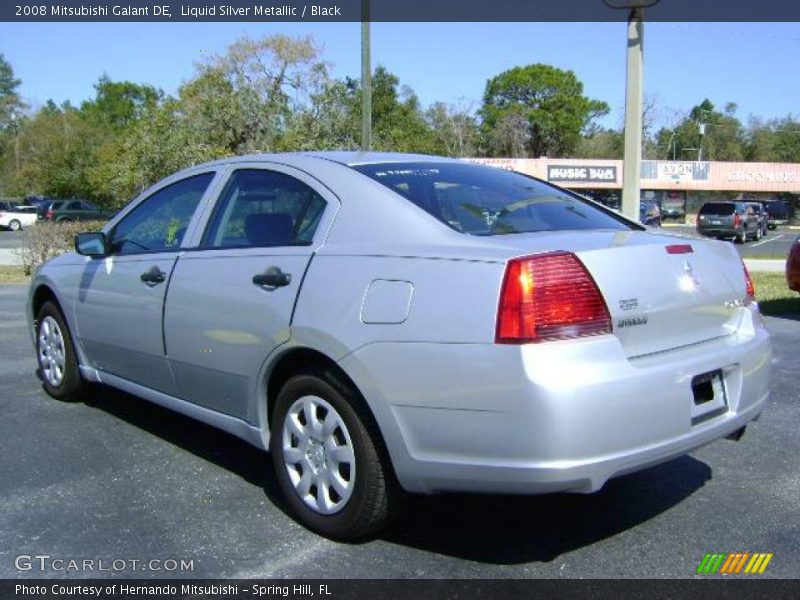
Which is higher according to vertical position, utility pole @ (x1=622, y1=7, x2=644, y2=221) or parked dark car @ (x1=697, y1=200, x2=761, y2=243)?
utility pole @ (x1=622, y1=7, x2=644, y2=221)

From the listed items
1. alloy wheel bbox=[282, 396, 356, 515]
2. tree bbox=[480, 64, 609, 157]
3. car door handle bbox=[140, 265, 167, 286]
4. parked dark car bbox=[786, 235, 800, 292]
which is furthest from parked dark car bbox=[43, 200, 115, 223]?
tree bbox=[480, 64, 609, 157]

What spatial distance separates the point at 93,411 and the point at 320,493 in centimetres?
269

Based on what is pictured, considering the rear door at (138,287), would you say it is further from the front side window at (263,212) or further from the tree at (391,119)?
the tree at (391,119)

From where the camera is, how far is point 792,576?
319 cm

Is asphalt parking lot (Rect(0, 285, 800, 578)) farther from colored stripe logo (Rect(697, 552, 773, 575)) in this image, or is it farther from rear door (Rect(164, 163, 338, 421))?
rear door (Rect(164, 163, 338, 421))

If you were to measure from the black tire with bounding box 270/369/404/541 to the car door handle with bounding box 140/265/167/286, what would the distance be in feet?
4.23

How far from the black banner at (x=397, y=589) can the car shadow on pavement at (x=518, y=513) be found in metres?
0.26

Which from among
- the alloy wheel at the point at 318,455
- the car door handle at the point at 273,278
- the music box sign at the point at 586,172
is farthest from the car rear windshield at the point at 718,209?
the alloy wheel at the point at 318,455

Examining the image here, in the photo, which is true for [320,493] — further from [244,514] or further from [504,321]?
[504,321]

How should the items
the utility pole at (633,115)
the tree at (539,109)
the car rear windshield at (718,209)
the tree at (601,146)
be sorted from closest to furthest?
the utility pole at (633,115), the car rear windshield at (718,209), the tree at (601,146), the tree at (539,109)

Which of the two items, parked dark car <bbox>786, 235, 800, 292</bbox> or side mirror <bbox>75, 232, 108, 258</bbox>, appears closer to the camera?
side mirror <bbox>75, 232, 108, 258</bbox>

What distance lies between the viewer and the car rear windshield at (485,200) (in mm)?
3641

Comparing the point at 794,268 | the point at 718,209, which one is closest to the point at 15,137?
the point at 718,209

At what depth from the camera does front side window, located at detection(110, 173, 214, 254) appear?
15.1 ft
